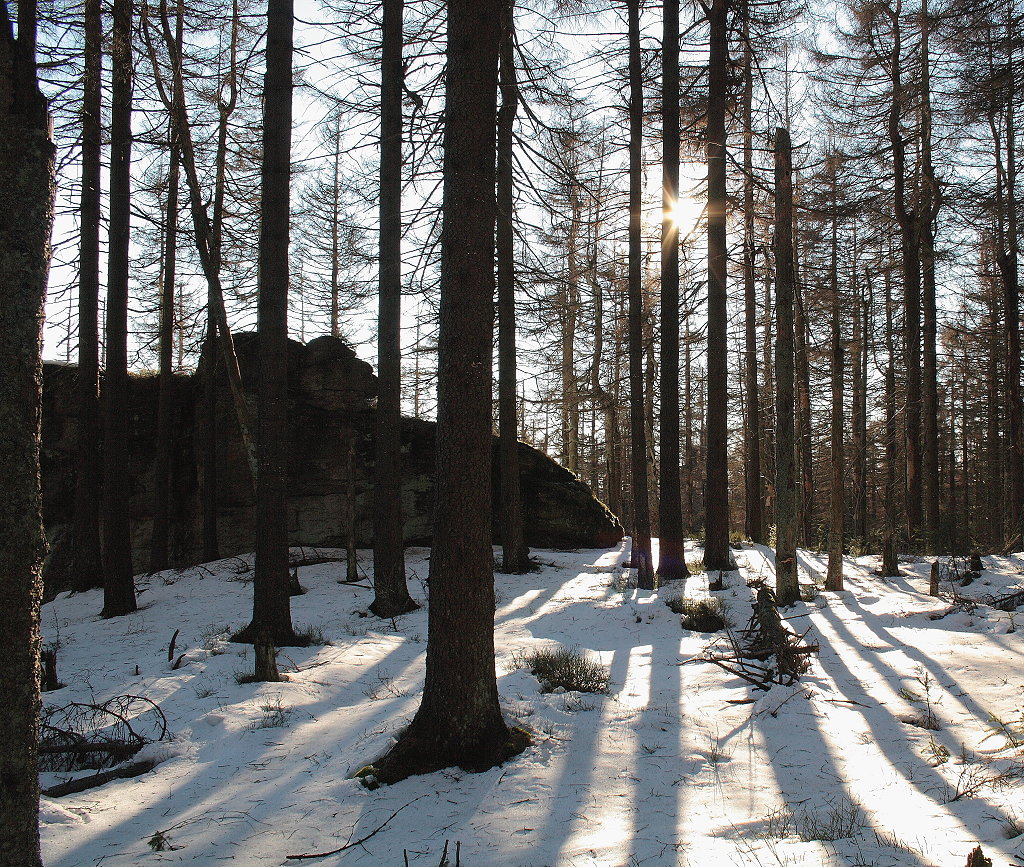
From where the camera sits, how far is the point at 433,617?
4301mm

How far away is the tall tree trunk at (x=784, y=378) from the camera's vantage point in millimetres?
8922

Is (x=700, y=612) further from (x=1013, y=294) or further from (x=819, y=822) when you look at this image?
(x=1013, y=294)

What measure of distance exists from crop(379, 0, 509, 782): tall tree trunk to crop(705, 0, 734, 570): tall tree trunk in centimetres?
867

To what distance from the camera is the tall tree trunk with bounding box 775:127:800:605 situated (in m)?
8.92

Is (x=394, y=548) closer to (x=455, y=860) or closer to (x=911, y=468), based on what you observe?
(x=455, y=860)

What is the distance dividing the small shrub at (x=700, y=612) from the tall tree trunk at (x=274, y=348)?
206 inches

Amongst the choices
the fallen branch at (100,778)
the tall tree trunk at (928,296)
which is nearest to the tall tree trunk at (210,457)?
the fallen branch at (100,778)

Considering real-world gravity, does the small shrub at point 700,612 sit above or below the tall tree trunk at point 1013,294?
below

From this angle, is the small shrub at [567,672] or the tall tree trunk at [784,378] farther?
the tall tree trunk at [784,378]

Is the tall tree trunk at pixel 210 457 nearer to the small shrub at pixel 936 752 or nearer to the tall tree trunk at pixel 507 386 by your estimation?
the tall tree trunk at pixel 507 386

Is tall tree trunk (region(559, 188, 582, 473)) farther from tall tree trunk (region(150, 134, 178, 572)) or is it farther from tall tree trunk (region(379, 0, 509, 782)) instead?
tall tree trunk (region(379, 0, 509, 782))

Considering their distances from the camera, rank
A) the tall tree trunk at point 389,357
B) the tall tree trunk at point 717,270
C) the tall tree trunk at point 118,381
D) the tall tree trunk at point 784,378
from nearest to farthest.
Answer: the tall tree trunk at point 784,378
the tall tree trunk at point 389,357
the tall tree trunk at point 118,381
the tall tree trunk at point 717,270

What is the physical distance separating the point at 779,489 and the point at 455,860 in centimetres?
736

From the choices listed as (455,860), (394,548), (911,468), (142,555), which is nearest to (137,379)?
(142,555)
